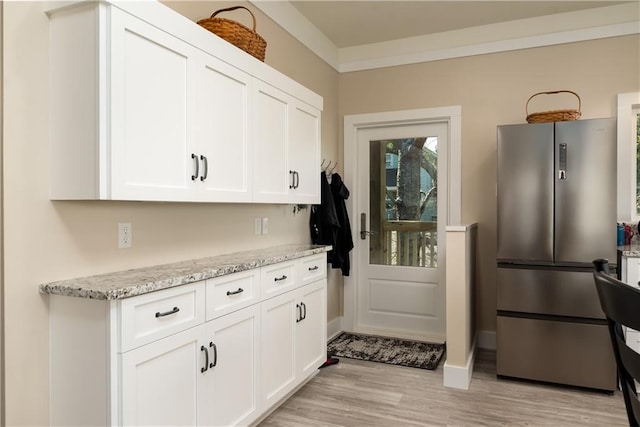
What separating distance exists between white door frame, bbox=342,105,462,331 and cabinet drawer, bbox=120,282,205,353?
2.68m

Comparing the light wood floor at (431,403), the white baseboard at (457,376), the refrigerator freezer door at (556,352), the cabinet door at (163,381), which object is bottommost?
the light wood floor at (431,403)

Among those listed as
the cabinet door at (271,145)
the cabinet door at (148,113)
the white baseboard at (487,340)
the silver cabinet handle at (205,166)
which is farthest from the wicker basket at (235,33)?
the white baseboard at (487,340)

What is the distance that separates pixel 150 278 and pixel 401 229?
9.75 feet

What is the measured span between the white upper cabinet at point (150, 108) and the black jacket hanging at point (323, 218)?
1280 millimetres

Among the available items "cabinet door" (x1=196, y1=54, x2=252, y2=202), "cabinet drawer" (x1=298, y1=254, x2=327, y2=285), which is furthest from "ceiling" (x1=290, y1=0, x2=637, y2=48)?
"cabinet drawer" (x1=298, y1=254, x2=327, y2=285)

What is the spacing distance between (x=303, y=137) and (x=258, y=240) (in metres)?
0.79

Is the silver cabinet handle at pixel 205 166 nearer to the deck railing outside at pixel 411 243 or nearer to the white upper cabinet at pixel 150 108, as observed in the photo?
the white upper cabinet at pixel 150 108

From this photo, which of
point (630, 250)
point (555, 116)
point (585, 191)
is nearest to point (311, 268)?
Result: point (585, 191)

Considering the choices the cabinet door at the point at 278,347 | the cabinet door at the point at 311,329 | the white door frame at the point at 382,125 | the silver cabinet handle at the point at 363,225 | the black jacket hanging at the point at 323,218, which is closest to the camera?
the cabinet door at the point at 278,347

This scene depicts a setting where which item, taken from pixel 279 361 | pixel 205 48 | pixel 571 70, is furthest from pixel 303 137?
pixel 571 70

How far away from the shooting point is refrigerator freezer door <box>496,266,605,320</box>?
301cm

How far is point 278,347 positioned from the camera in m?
2.57

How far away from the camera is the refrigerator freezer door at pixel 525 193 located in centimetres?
307

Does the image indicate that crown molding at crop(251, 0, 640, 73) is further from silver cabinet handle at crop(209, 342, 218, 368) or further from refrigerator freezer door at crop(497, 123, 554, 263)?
silver cabinet handle at crop(209, 342, 218, 368)
